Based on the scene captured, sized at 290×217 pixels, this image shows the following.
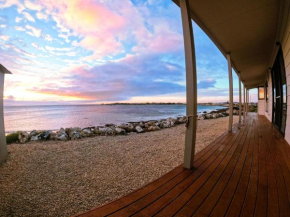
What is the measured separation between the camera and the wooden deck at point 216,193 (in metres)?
1.10

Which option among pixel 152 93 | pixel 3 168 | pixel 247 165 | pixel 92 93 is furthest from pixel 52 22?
pixel 152 93

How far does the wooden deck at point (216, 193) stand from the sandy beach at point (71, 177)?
1.78 ft

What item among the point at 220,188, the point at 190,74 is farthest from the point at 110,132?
the point at 220,188

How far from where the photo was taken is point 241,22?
257 centimetres

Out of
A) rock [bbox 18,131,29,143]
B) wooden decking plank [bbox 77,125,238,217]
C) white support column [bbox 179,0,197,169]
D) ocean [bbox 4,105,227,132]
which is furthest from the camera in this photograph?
ocean [bbox 4,105,227,132]

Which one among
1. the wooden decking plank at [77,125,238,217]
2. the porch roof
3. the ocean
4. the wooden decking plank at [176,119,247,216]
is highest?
the porch roof

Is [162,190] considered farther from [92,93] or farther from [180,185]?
[92,93]

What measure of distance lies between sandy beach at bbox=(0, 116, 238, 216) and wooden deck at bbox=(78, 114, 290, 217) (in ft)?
1.78

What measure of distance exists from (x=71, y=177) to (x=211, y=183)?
6.75ft

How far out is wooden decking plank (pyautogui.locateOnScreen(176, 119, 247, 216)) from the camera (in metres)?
1.13

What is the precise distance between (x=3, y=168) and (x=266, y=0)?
5.35 meters

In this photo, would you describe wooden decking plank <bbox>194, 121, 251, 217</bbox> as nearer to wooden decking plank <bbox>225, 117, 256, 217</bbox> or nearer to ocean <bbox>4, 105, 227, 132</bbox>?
wooden decking plank <bbox>225, 117, 256, 217</bbox>

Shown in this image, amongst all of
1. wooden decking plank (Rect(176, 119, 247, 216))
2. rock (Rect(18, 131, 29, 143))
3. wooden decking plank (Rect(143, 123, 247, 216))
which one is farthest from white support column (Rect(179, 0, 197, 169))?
rock (Rect(18, 131, 29, 143))

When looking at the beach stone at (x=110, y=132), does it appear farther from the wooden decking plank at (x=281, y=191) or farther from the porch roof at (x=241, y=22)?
the wooden decking plank at (x=281, y=191)
